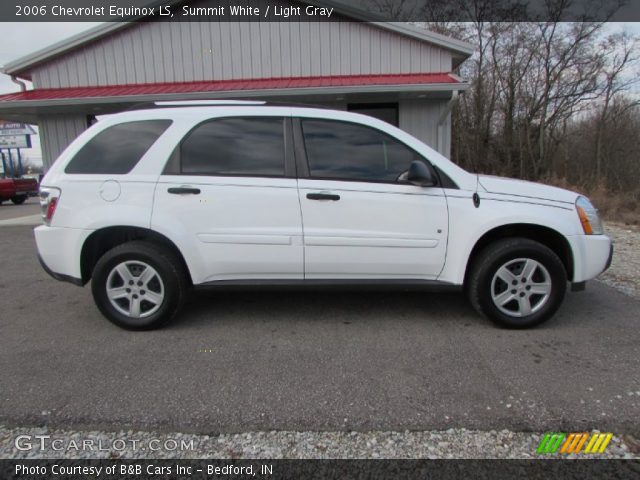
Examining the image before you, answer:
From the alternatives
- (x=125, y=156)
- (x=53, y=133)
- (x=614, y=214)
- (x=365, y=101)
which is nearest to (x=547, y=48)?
(x=614, y=214)

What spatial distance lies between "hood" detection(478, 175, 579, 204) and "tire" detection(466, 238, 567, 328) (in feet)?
1.32

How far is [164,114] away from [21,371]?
233 centimetres

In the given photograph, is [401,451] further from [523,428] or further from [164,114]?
[164,114]

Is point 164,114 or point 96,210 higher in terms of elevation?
point 164,114

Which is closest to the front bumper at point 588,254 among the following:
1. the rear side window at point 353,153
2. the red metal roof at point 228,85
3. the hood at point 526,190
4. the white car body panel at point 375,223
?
the hood at point 526,190

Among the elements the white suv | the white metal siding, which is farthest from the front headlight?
the white metal siding

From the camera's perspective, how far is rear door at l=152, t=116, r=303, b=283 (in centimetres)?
345

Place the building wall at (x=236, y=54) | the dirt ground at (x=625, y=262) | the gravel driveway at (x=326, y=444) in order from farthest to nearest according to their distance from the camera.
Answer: the building wall at (x=236, y=54) → the dirt ground at (x=625, y=262) → the gravel driveway at (x=326, y=444)

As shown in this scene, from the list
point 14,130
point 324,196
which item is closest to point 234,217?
point 324,196

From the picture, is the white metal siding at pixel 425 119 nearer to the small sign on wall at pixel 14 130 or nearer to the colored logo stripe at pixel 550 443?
the colored logo stripe at pixel 550 443

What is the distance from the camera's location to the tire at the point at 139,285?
3.52 metres

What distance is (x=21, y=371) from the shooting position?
298cm

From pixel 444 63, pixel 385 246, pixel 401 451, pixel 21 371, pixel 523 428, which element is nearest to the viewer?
pixel 401 451

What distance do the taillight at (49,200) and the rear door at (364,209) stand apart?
6.94 feet
